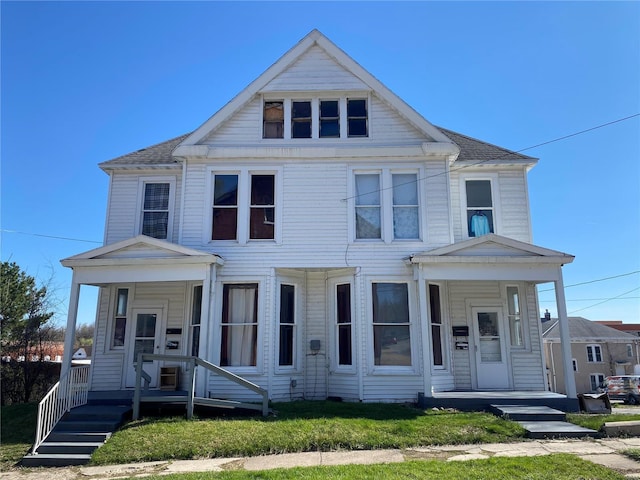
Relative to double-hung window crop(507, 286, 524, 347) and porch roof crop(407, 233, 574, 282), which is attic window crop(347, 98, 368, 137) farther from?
double-hung window crop(507, 286, 524, 347)

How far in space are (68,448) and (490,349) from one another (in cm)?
986

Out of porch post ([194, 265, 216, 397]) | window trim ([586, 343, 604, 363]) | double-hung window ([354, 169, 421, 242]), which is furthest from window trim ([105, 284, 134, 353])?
window trim ([586, 343, 604, 363])

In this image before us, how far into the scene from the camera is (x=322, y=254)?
12.1 m

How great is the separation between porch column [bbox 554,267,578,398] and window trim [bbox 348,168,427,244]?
11.1 ft

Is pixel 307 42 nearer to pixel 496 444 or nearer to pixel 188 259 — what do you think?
pixel 188 259

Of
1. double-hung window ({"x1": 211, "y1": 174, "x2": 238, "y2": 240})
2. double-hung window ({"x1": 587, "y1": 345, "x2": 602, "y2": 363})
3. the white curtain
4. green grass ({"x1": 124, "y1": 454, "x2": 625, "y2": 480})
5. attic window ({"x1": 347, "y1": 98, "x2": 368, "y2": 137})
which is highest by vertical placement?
attic window ({"x1": 347, "y1": 98, "x2": 368, "y2": 137})

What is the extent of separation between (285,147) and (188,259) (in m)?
4.01

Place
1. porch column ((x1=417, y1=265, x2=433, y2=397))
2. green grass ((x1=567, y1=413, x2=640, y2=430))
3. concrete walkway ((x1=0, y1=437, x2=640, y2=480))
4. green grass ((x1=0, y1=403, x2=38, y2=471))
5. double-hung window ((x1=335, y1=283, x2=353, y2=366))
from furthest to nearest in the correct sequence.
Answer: double-hung window ((x1=335, y1=283, x2=353, y2=366))
porch column ((x1=417, y1=265, x2=433, y2=397))
green grass ((x1=567, y1=413, x2=640, y2=430))
green grass ((x1=0, y1=403, x2=38, y2=471))
concrete walkway ((x1=0, y1=437, x2=640, y2=480))

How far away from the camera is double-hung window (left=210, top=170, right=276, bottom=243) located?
40.9 feet

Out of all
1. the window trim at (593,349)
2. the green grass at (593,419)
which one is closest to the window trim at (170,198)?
the green grass at (593,419)

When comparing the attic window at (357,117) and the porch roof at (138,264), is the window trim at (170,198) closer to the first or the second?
the porch roof at (138,264)

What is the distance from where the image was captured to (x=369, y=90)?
13.1 meters

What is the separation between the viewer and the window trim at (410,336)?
1151cm

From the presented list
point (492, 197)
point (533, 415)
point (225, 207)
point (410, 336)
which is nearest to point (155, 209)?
point (225, 207)
